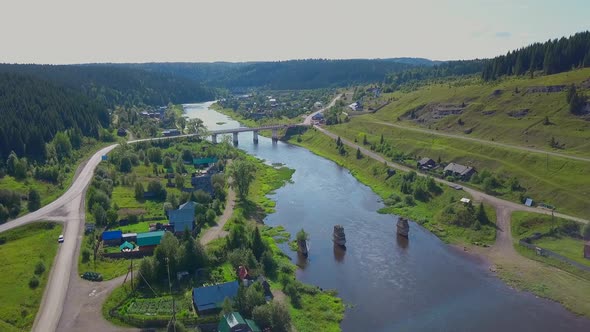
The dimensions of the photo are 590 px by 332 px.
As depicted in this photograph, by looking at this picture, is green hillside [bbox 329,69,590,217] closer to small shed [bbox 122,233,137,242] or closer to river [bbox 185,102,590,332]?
river [bbox 185,102,590,332]

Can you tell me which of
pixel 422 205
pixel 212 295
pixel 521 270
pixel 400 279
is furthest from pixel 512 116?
pixel 212 295

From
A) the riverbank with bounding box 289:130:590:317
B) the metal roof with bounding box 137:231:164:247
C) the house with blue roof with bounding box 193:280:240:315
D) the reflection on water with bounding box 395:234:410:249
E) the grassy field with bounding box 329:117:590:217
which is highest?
the grassy field with bounding box 329:117:590:217

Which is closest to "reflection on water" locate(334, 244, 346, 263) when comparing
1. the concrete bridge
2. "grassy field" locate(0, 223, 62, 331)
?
"grassy field" locate(0, 223, 62, 331)

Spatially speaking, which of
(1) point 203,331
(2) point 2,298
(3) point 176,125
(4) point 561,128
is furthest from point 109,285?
(3) point 176,125

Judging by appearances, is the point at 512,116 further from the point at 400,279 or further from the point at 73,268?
the point at 73,268

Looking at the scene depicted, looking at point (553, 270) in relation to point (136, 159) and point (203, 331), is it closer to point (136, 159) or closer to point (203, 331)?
point (203, 331)
